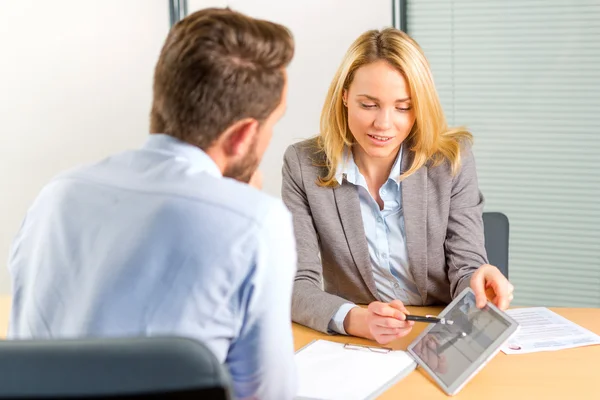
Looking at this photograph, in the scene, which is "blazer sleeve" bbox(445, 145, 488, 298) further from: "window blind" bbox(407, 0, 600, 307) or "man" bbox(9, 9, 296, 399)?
"window blind" bbox(407, 0, 600, 307)

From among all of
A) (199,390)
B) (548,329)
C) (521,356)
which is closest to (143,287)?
(199,390)

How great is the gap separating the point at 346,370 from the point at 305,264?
509 mm

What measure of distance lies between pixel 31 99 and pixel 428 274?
2371 millimetres

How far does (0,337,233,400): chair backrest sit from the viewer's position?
0.79 meters

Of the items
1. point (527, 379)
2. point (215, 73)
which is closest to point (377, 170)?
point (527, 379)

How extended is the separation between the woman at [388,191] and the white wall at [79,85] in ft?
4.73

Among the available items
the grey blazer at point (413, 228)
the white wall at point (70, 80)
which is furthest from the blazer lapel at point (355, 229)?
the white wall at point (70, 80)

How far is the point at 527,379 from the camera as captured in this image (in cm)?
154

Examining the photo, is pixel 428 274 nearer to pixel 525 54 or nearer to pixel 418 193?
pixel 418 193

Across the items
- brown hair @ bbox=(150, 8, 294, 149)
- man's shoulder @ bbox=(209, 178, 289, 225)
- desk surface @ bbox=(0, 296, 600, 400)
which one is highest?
brown hair @ bbox=(150, 8, 294, 149)

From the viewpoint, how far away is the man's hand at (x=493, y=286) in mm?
1781

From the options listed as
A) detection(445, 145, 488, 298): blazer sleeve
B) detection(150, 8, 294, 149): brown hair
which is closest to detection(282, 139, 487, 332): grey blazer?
detection(445, 145, 488, 298): blazer sleeve

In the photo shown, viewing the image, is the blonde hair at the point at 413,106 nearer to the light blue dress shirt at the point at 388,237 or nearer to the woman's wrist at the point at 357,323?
the light blue dress shirt at the point at 388,237

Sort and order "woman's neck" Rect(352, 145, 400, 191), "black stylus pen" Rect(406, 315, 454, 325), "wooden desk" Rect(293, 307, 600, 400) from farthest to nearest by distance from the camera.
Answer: "woman's neck" Rect(352, 145, 400, 191)
"black stylus pen" Rect(406, 315, 454, 325)
"wooden desk" Rect(293, 307, 600, 400)
